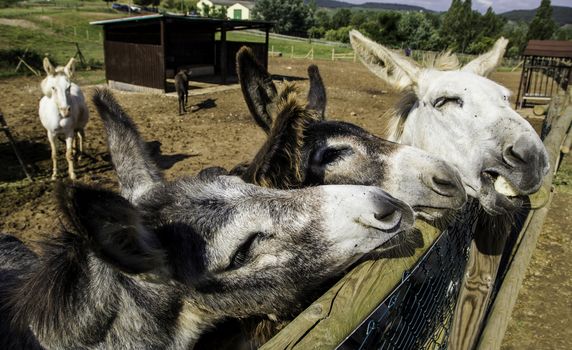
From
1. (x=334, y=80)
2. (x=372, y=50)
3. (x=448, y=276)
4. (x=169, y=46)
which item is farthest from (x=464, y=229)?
(x=169, y=46)

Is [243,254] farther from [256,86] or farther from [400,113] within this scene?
[400,113]

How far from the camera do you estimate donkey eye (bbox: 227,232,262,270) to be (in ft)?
5.71

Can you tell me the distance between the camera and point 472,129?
270 centimetres

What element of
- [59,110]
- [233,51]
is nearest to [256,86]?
[59,110]

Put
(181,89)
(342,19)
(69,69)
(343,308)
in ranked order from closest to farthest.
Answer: (343,308) → (69,69) → (181,89) → (342,19)

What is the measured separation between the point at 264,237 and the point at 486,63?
281 cm

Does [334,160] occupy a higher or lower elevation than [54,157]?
higher

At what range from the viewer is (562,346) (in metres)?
4.27

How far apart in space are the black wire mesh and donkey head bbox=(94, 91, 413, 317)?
769mm

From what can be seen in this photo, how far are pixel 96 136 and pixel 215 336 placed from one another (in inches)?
420

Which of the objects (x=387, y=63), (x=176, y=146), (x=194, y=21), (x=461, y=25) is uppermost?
(x=461, y=25)

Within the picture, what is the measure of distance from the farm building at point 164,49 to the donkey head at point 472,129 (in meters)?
11.5

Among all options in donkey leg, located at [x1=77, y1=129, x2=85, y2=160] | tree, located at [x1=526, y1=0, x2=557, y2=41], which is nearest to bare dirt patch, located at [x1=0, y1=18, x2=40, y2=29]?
donkey leg, located at [x1=77, y1=129, x2=85, y2=160]

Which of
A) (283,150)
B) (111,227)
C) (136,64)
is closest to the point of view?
(111,227)
